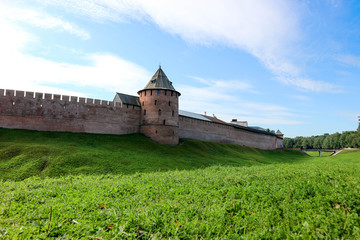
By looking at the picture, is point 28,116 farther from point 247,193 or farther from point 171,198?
point 247,193

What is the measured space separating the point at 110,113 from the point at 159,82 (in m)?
6.53

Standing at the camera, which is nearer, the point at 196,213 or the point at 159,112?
the point at 196,213

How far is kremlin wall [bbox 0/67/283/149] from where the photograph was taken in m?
19.3

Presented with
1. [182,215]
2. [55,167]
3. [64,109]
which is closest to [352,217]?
[182,215]

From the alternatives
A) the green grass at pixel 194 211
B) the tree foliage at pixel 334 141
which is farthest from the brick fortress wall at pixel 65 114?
the tree foliage at pixel 334 141

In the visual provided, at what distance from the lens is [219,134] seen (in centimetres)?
3594

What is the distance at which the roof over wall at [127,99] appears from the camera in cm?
2548

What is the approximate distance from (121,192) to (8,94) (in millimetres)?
17988

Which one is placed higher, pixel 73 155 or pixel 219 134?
pixel 219 134

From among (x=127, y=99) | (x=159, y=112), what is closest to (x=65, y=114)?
(x=127, y=99)

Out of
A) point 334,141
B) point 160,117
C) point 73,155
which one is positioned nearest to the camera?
point 73,155

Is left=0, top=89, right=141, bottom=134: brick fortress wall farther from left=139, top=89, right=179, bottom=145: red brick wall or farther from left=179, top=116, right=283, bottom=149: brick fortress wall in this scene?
left=179, top=116, right=283, bottom=149: brick fortress wall

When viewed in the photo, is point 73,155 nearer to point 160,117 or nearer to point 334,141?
point 160,117

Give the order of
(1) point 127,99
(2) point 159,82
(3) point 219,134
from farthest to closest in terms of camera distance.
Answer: (3) point 219,134
(1) point 127,99
(2) point 159,82
